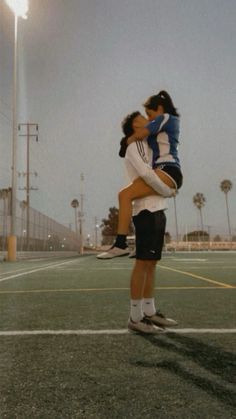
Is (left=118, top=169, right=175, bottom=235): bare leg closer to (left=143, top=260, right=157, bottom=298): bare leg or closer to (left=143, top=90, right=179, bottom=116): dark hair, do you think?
(left=143, top=260, right=157, bottom=298): bare leg

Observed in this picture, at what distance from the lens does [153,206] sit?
2.88 meters

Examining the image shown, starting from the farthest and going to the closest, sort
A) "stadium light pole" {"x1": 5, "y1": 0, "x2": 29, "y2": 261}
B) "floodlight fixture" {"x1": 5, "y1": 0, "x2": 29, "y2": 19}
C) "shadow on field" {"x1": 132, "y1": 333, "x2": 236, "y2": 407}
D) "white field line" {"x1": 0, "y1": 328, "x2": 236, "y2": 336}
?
"floodlight fixture" {"x1": 5, "y1": 0, "x2": 29, "y2": 19} → "stadium light pole" {"x1": 5, "y1": 0, "x2": 29, "y2": 261} → "white field line" {"x1": 0, "y1": 328, "x2": 236, "y2": 336} → "shadow on field" {"x1": 132, "y1": 333, "x2": 236, "y2": 407}

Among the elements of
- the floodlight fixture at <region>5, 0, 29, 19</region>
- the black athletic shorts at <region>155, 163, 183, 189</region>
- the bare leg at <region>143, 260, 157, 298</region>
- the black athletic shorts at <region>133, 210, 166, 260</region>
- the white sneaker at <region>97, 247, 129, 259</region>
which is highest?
the floodlight fixture at <region>5, 0, 29, 19</region>

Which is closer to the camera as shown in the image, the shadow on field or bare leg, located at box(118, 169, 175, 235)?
the shadow on field

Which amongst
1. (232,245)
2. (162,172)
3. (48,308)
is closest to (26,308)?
(48,308)

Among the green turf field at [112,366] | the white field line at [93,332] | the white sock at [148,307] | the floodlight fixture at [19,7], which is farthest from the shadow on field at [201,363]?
the floodlight fixture at [19,7]

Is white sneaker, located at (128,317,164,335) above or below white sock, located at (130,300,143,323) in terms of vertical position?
below

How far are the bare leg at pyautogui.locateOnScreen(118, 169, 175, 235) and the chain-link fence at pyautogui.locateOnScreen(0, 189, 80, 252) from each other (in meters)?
19.2

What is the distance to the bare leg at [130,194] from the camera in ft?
9.29

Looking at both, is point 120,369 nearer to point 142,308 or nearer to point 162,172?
point 142,308

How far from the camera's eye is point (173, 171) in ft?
9.75

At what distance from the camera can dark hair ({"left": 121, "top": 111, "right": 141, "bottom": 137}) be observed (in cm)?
302

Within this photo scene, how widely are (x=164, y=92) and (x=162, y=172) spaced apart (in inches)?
30.0

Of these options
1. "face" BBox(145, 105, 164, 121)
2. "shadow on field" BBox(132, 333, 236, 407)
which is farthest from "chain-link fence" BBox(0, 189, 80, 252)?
"shadow on field" BBox(132, 333, 236, 407)
